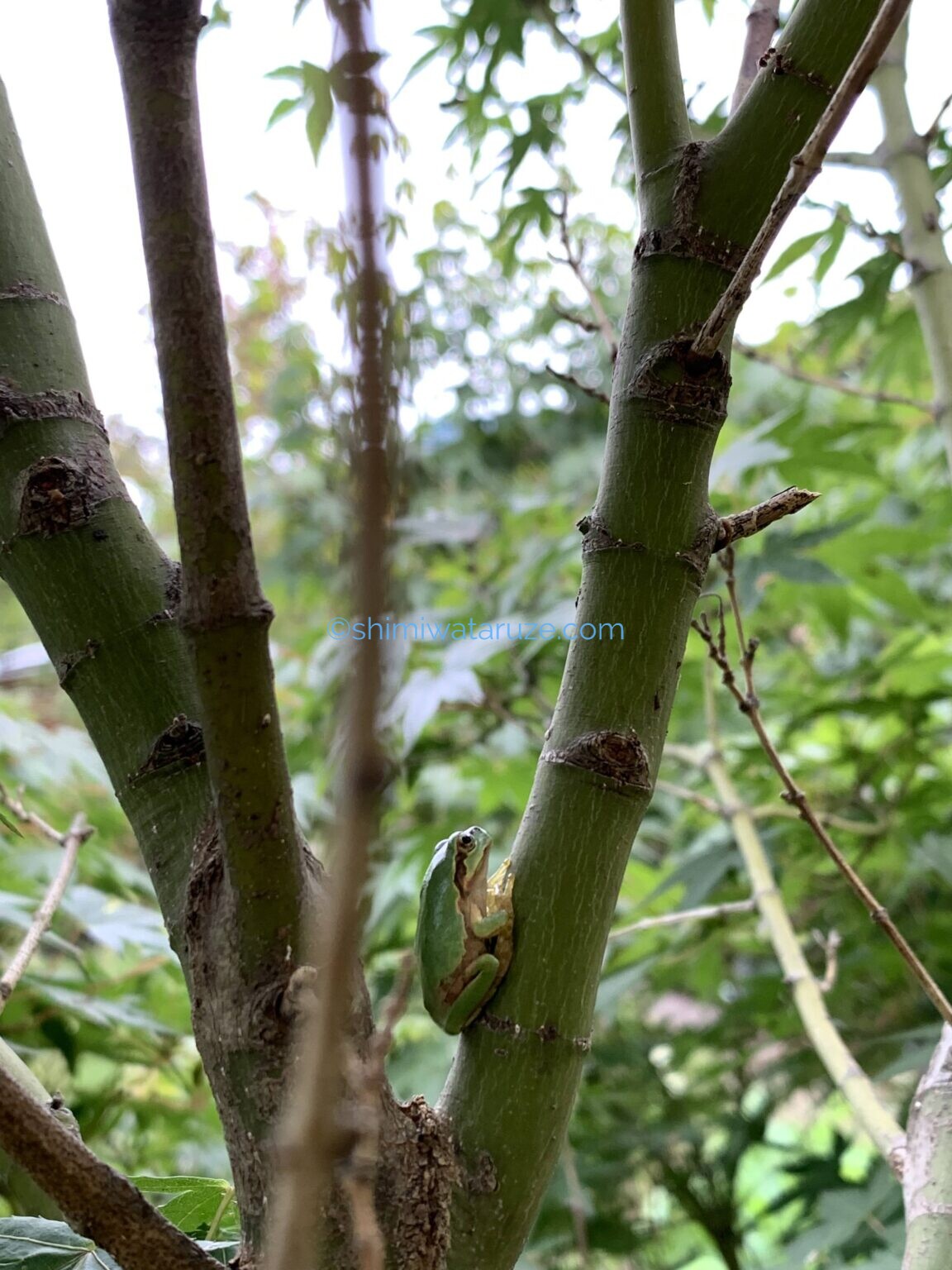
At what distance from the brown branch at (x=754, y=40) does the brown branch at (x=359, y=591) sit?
0.45 meters

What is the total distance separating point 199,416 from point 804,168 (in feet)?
0.75

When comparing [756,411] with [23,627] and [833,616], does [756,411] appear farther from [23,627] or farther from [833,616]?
[23,627]

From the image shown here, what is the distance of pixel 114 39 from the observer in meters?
0.31

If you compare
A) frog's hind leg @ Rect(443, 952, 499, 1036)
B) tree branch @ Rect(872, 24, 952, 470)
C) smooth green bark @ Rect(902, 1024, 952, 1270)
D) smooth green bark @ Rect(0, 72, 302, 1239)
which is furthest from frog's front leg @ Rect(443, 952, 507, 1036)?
tree branch @ Rect(872, 24, 952, 470)

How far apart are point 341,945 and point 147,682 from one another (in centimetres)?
27

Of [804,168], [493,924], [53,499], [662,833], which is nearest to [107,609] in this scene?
[53,499]

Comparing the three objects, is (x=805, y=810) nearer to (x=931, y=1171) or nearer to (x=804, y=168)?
(x=931, y=1171)

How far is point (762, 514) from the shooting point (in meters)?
0.46

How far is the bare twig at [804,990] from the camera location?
0.65 m

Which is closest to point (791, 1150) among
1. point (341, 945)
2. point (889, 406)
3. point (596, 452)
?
point (889, 406)

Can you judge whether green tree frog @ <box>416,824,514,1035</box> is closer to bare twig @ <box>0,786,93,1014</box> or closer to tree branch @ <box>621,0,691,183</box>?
bare twig @ <box>0,786,93,1014</box>

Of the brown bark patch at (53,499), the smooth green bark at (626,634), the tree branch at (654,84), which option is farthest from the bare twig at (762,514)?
the brown bark patch at (53,499)

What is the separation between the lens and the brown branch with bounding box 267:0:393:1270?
0.54ft

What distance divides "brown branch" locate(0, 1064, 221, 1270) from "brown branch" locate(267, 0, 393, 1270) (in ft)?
0.57
